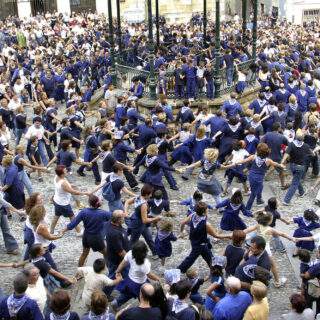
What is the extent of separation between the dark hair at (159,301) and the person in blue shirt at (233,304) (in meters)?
0.57

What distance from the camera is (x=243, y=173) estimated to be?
1146cm

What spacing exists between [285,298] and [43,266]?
135 inches

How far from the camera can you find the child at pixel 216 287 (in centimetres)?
672

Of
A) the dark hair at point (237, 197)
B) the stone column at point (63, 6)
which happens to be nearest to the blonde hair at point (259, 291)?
the dark hair at point (237, 197)

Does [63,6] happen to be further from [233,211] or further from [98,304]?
[98,304]

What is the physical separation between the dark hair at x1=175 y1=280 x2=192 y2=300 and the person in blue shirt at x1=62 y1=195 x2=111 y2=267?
89.9 inches

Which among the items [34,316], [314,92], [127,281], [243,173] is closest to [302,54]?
[314,92]

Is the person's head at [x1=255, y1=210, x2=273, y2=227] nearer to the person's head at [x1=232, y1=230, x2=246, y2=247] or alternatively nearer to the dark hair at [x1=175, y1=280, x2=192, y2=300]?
the person's head at [x1=232, y1=230, x2=246, y2=247]

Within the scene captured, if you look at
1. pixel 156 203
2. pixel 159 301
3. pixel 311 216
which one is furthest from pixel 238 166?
pixel 159 301

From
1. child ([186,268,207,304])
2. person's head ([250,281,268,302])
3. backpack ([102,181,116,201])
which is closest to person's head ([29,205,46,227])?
backpack ([102,181,116,201])

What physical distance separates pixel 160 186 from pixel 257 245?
11.9 ft

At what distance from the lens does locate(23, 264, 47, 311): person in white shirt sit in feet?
20.8

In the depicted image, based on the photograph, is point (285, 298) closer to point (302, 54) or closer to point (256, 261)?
A: point (256, 261)

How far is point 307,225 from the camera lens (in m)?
8.28
